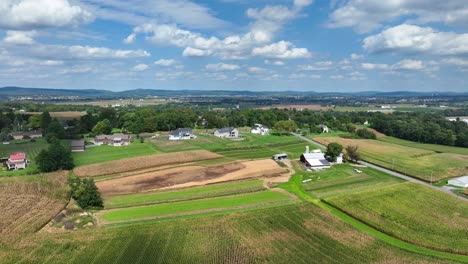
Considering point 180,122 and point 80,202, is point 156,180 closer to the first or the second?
point 80,202

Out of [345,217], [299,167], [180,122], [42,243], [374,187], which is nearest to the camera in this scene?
[42,243]

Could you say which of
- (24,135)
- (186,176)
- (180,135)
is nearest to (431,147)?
(180,135)

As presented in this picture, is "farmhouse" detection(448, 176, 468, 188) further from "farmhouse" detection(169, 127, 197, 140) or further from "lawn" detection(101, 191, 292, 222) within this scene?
"farmhouse" detection(169, 127, 197, 140)

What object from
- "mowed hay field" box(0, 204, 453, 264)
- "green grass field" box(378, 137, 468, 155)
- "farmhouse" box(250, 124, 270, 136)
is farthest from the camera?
"farmhouse" box(250, 124, 270, 136)

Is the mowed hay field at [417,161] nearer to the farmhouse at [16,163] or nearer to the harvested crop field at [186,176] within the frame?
the harvested crop field at [186,176]

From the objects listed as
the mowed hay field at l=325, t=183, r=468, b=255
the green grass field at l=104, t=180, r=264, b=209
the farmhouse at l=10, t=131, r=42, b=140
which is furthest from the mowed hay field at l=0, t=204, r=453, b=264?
the farmhouse at l=10, t=131, r=42, b=140

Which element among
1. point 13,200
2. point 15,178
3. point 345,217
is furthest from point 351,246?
point 15,178
